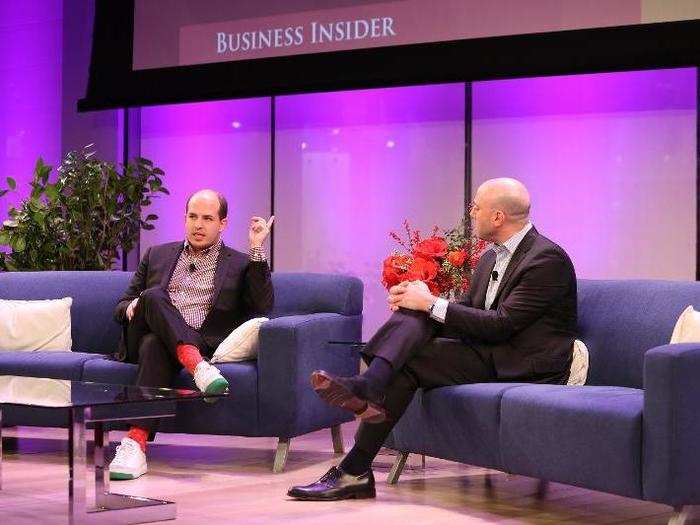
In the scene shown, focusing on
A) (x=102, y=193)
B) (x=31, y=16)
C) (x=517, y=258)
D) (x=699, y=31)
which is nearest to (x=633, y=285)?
(x=517, y=258)

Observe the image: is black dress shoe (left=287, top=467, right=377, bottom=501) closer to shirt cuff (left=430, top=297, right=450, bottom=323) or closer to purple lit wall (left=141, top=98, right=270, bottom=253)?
shirt cuff (left=430, top=297, right=450, bottom=323)

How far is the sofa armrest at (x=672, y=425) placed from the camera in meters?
3.56

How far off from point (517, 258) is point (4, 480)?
2.25 m

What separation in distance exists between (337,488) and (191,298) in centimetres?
153

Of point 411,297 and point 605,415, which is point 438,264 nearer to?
point 411,297

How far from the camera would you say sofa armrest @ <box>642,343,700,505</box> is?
3.56 m

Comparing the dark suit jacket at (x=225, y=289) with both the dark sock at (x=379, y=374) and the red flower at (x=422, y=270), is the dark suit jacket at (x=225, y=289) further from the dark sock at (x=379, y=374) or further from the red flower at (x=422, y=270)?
the dark sock at (x=379, y=374)

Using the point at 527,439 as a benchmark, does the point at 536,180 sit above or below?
above

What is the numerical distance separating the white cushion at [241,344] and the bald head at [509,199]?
1.19 m

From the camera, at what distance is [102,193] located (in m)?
7.54

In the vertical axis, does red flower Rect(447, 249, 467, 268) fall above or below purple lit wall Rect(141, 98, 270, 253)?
below

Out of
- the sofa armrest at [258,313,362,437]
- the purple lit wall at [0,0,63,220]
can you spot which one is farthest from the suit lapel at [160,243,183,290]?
the purple lit wall at [0,0,63,220]

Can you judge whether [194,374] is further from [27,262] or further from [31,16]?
[31,16]

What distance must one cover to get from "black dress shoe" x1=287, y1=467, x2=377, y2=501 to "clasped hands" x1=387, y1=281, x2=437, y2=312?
0.64 metres
